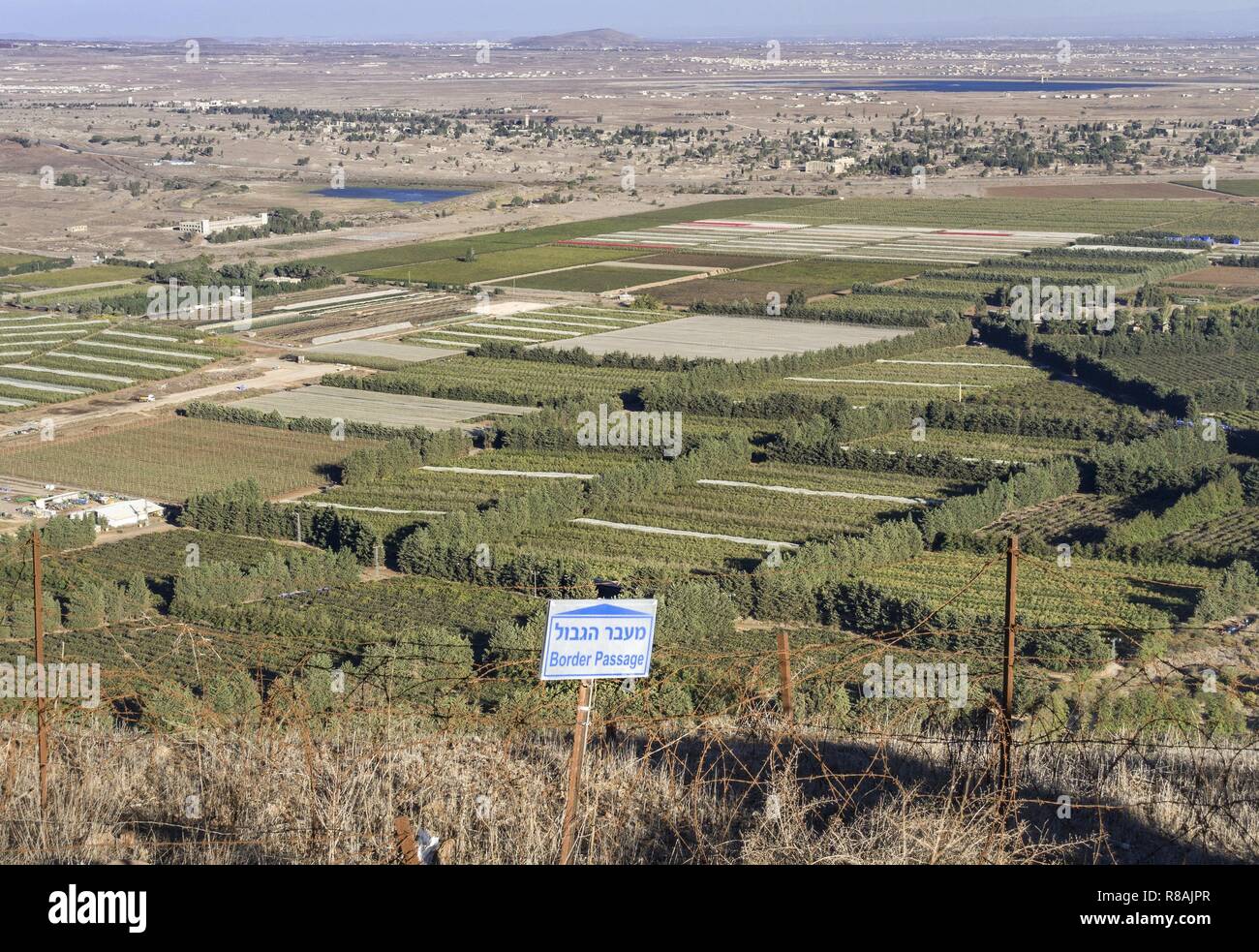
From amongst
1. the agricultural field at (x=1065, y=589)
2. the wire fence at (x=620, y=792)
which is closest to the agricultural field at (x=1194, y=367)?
the agricultural field at (x=1065, y=589)

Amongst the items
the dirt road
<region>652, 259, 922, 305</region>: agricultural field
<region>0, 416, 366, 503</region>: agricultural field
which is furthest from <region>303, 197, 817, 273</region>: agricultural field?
<region>0, 416, 366, 503</region>: agricultural field

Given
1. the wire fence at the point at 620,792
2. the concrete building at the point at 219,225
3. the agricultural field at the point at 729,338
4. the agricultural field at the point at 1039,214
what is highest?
the agricultural field at the point at 1039,214

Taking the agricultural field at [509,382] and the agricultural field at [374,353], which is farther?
the agricultural field at [374,353]

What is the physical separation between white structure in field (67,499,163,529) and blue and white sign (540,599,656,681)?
2565 centimetres

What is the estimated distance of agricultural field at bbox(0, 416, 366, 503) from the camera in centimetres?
3375

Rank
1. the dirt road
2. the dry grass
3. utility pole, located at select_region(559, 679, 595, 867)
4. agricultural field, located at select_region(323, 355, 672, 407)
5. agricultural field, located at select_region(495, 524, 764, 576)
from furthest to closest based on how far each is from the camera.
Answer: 1. agricultural field, located at select_region(323, 355, 672, 407)
2. the dirt road
3. agricultural field, located at select_region(495, 524, 764, 576)
4. the dry grass
5. utility pole, located at select_region(559, 679, 595, 867)

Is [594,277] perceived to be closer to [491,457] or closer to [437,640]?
[491,457]

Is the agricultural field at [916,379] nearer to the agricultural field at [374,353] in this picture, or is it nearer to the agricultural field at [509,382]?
the agricultural field at [509,382]

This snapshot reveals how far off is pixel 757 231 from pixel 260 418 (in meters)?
40.9

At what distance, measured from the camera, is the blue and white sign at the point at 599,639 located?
6.30 m

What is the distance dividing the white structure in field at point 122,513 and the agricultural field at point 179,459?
3.41 feet

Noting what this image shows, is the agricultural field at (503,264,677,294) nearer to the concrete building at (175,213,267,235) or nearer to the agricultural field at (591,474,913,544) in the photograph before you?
the concrete building at (175,213,267,235)

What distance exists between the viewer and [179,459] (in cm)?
3591
